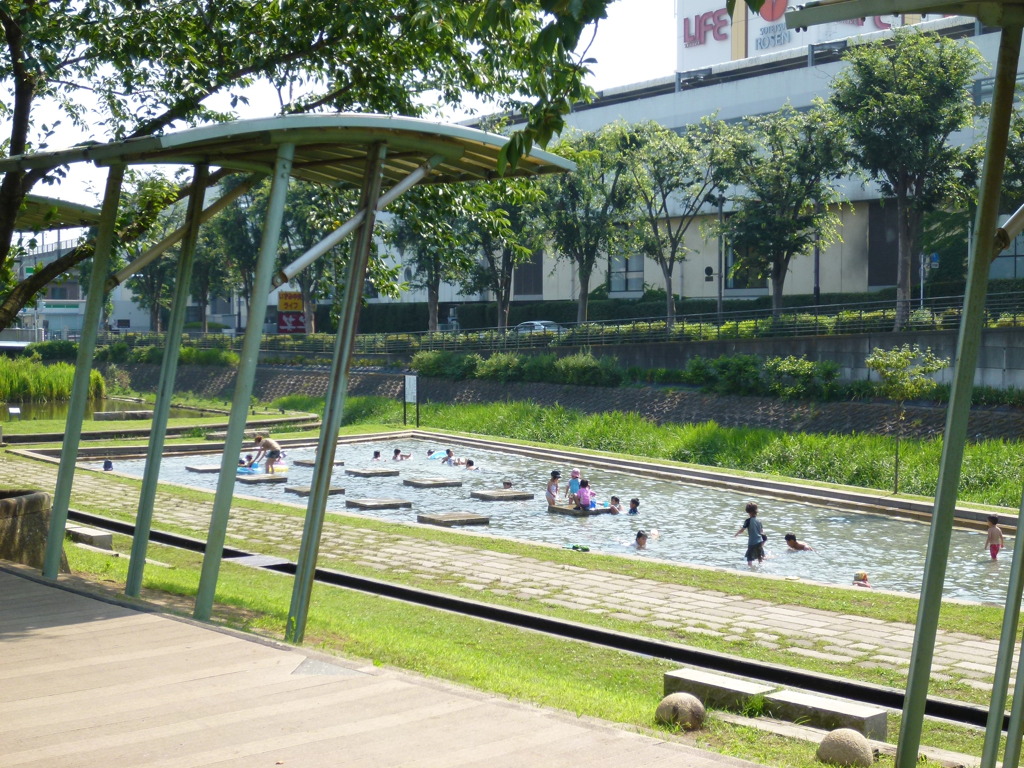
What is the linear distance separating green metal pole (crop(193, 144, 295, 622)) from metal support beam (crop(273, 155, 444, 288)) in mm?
173

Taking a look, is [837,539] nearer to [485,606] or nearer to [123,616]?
[485,606]

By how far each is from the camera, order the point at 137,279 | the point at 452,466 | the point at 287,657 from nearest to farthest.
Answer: the point at 287,657, the point at 452,466, the point at 137,279

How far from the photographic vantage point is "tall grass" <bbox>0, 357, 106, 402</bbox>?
43.2 m

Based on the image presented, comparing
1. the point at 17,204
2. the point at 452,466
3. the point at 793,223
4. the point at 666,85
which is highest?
the point at 666,85

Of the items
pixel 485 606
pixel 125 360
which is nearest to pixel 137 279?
pixel 125 360

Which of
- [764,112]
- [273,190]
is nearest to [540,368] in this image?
[764,112]

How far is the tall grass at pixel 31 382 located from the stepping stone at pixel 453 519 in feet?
89.4

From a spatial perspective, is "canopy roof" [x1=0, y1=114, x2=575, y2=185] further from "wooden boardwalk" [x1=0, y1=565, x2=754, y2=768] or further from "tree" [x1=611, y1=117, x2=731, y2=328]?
"tree" [x1=611, y1=117, x2=731, y2=328]

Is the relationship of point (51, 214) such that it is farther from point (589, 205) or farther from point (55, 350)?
point (55, 350)

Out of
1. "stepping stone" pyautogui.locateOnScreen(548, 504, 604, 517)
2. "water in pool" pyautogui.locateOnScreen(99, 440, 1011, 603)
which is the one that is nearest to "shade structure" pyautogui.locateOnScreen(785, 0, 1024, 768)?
"water in pool" pyautogui.locateOnScreen(99, 440, 1011, 603)

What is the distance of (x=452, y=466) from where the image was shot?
30.3 meters

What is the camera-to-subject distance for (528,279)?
6450 cm

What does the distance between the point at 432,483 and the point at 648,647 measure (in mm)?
16393

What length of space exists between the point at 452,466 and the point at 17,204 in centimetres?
1971
